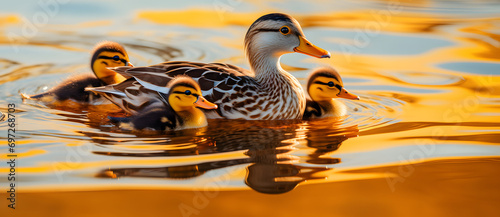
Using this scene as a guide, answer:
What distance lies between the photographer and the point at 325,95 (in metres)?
6.18

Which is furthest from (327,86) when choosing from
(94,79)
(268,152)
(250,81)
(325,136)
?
(94,79)

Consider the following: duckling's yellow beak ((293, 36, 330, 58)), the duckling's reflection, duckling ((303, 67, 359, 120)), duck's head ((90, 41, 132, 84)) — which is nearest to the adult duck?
duckling's yellow beak ((293, 36, 330, 58))

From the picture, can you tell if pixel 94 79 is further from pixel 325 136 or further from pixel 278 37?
pixel 325 136

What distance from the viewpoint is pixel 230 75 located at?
578 centimetres

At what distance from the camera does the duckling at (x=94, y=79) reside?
6.22 metres

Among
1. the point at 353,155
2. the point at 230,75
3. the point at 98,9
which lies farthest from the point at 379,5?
the point at 353,155

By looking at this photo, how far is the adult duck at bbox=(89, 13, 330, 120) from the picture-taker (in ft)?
18.7

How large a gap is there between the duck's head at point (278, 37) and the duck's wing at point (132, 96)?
3.43 feet

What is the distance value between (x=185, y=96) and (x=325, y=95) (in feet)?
4.52

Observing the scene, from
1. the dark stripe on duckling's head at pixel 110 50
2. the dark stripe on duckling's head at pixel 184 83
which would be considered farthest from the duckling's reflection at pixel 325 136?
the dark stripe on duckling's head at pixel 110 50

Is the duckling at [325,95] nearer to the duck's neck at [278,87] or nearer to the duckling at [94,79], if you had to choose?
the duck's neck at [278,87]

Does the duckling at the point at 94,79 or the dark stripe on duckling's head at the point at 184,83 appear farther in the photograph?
the duckling at the point at 94,79

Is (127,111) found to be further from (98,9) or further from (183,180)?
(98,9)

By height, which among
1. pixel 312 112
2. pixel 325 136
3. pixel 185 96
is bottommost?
pixel 325 136
